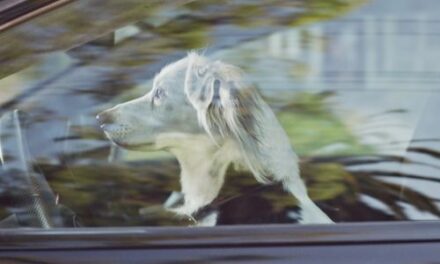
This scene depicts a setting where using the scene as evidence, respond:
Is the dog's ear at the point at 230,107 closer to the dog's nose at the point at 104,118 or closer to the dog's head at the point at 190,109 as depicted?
the dog's head at the point at 190,109

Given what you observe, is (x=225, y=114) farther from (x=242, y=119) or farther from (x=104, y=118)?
(x=104, y=118)

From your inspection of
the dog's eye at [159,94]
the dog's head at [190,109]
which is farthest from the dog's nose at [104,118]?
the dog's eye at [159,94]

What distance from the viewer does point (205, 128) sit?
7.49 ft

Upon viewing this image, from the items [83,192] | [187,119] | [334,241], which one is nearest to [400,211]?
[334,241]

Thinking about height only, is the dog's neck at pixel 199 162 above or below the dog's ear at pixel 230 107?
below

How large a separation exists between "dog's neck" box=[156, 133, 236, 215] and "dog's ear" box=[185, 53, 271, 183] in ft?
0.08

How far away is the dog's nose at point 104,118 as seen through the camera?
2.28 m

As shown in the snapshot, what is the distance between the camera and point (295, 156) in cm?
228

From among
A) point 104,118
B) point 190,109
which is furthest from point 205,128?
point 104,118

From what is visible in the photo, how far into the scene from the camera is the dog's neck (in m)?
2.28

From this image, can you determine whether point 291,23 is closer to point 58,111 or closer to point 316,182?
point 316,182

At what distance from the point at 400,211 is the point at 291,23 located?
1.46ft

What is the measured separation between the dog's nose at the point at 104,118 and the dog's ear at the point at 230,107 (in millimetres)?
167

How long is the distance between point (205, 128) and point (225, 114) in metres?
0.05
